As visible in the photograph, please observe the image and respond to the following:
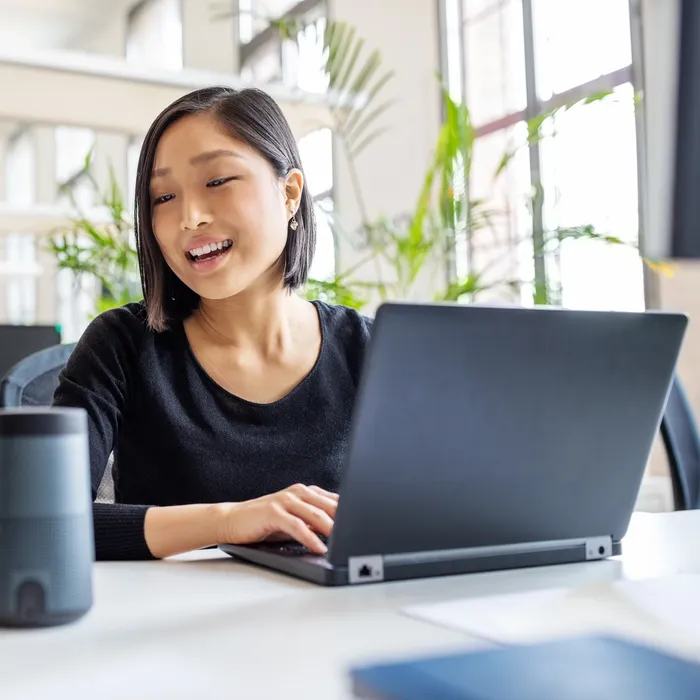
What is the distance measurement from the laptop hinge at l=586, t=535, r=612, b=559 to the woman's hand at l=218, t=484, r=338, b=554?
27 cm

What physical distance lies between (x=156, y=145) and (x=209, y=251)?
7.0 inches

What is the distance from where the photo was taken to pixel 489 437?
33.7 inches

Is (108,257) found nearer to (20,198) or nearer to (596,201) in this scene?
(596,201)

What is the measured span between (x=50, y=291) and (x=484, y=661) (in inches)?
446

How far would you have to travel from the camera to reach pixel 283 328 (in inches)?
62.7

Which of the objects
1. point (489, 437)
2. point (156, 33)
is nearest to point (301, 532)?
point (489, 437)

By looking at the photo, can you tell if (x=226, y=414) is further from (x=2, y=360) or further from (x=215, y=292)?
(x=2, y=360)

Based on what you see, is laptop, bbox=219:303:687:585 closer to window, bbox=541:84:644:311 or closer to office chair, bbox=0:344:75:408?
office chair, bbox=0:344:75:408

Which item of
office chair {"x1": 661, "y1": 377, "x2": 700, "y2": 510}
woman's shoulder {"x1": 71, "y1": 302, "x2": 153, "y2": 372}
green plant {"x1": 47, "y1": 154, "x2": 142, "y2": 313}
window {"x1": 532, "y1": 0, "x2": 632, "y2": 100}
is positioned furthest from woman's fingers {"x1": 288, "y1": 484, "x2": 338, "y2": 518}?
window {"x1": 532, "y1": 0, "x2": 632, "y2": 100}

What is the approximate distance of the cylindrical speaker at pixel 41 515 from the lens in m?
0.69

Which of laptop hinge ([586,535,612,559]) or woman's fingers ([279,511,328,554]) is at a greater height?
woman's fingers ([279,511,328,554])

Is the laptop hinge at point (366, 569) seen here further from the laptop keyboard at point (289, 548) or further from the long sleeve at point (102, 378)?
the long sleeve at point (102, 378)

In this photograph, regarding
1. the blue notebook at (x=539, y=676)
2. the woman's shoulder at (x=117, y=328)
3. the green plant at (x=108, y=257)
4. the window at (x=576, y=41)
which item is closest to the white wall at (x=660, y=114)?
the blue notebook at (x=539, y=676)

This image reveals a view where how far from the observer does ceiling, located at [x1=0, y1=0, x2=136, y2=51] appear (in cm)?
859
